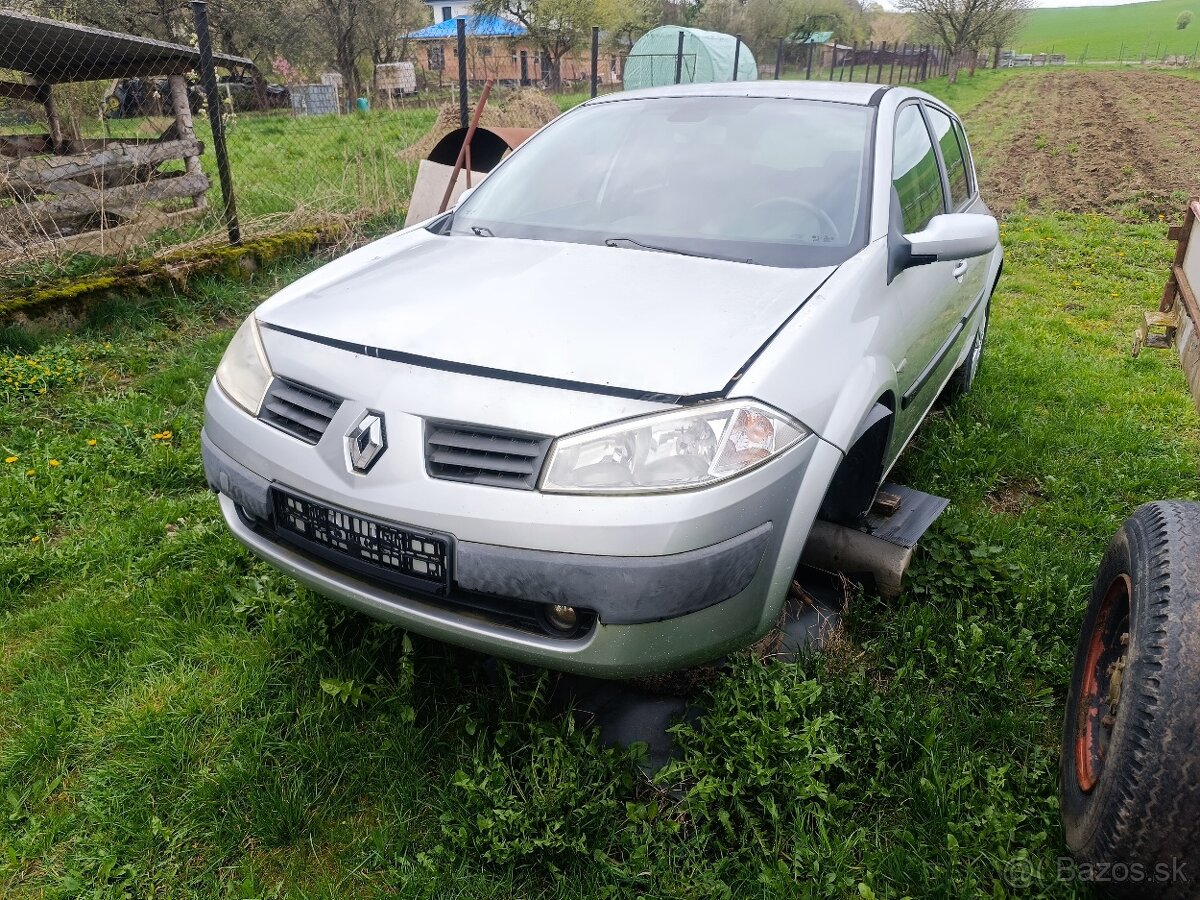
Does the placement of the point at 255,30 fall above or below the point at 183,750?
above

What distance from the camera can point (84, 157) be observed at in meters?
6.48

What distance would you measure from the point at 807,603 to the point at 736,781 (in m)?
0.79

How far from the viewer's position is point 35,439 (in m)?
3.75

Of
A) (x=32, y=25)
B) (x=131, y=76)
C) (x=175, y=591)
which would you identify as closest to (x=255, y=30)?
(x=131, y=76)

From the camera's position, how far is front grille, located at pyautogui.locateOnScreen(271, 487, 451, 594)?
6.03 ft

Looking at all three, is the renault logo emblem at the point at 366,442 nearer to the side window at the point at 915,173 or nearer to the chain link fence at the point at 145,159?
the side window at the point at 915,173

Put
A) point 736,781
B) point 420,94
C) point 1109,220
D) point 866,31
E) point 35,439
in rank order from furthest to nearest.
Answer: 1. point 866,31
2. point 420,94
3. point 1109,220
4. point 35,439
5. point 736,781

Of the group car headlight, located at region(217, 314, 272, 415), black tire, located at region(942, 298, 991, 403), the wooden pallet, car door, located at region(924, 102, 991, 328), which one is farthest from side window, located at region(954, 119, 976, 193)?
car headlight, located at region(217, 314, 272, 415)

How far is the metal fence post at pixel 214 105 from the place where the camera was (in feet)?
18.3

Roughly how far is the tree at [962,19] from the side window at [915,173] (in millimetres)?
41853

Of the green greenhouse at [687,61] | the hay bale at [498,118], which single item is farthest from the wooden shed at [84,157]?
the green greenhouse at [687,61]

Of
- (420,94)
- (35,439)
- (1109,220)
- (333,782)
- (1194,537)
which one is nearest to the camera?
(1194,537)

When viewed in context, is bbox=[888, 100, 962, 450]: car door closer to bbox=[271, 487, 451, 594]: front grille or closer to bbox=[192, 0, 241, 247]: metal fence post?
bbox=[271, 487, 451, 594]: front grille

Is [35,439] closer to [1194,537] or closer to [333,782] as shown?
[333,782]
